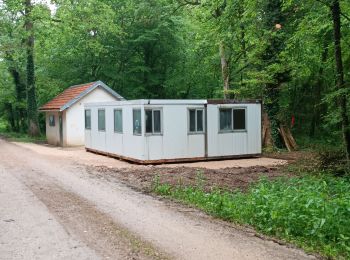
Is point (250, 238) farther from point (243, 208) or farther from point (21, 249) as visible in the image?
point (21, 249)

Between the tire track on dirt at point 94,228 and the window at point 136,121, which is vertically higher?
the window at point 136,121

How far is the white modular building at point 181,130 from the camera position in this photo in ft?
51.9

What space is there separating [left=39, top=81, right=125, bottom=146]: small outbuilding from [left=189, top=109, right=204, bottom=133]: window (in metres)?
9.87

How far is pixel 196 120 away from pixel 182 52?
16.8 meters

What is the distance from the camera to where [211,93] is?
111 feet

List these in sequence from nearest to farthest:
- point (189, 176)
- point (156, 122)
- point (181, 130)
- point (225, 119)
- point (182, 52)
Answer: point (189, 176), point (156, 122), point (181, 130), point (225, 119), point (182, 52)

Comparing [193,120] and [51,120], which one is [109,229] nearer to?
[193,120]

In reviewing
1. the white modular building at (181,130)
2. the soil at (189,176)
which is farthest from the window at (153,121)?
the soil at (189,176)

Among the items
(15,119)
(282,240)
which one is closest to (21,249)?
(282,240)

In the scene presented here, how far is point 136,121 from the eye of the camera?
16.0m

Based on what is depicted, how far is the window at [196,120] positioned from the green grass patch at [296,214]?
7729 mm

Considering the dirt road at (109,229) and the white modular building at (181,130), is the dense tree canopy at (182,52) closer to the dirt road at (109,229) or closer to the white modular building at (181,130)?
the white modular building at (181,130)

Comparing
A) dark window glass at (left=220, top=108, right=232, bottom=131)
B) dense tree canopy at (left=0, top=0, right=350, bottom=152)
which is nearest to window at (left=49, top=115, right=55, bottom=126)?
dense tree canopy at (left=0, top=0, right=350, bottom=152)

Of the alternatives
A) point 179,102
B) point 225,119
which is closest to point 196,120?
point 179,102
